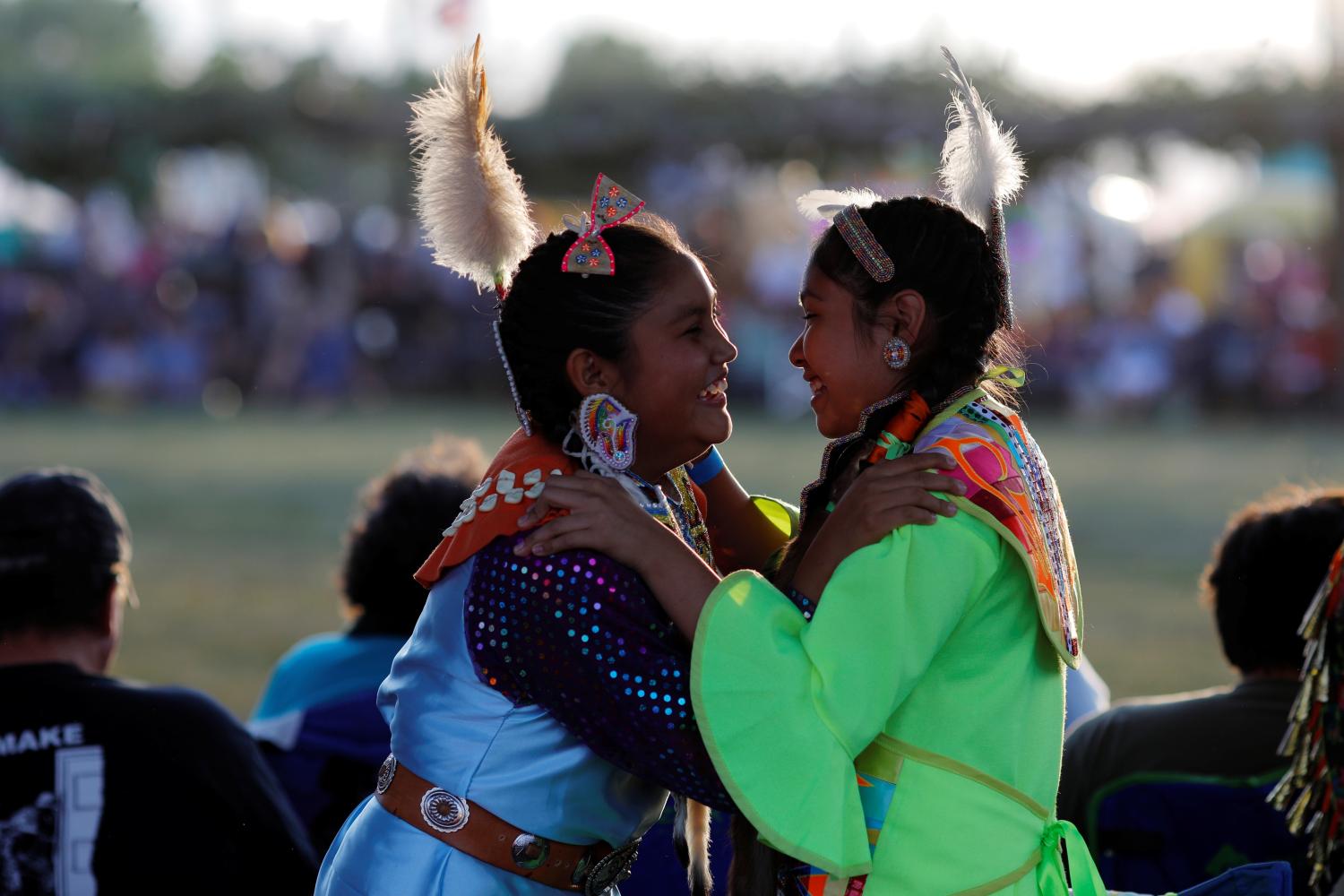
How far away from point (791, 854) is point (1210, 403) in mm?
18052

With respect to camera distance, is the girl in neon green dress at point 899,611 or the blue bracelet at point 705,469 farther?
the blue bracelet at point 705,469

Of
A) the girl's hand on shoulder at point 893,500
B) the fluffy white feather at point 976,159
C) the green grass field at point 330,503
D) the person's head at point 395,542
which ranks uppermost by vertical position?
the fluffy white feather at point 976,159

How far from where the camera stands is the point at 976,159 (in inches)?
95.0

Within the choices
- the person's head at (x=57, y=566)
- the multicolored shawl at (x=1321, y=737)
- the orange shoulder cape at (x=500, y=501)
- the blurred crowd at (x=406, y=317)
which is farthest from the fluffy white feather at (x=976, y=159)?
the blurred crowd at (x=406, y=317)

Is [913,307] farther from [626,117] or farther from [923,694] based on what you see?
[626,117]

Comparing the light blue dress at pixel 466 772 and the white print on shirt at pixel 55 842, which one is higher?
the light blue dress at pixel 466 772

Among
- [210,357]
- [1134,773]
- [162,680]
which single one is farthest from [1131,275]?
Answer: [1134,773]

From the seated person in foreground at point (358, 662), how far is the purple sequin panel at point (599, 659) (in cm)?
114

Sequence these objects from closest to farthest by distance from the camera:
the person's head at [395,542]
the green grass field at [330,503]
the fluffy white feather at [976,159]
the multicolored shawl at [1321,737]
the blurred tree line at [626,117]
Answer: the fluffy white feather at [976,159], the multicolored shawl at [1321,737], the person's head at [395,542], the green grass field at [330,503], the blurred tree line at [626,117]

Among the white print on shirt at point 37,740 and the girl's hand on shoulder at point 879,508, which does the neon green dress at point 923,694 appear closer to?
the girl's hand on shoulder at point 879,508

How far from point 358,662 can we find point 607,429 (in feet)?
4.21

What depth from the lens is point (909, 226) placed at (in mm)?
2279

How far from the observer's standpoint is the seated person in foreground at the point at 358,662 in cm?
321

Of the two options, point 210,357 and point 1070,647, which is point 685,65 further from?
point 1070,647
